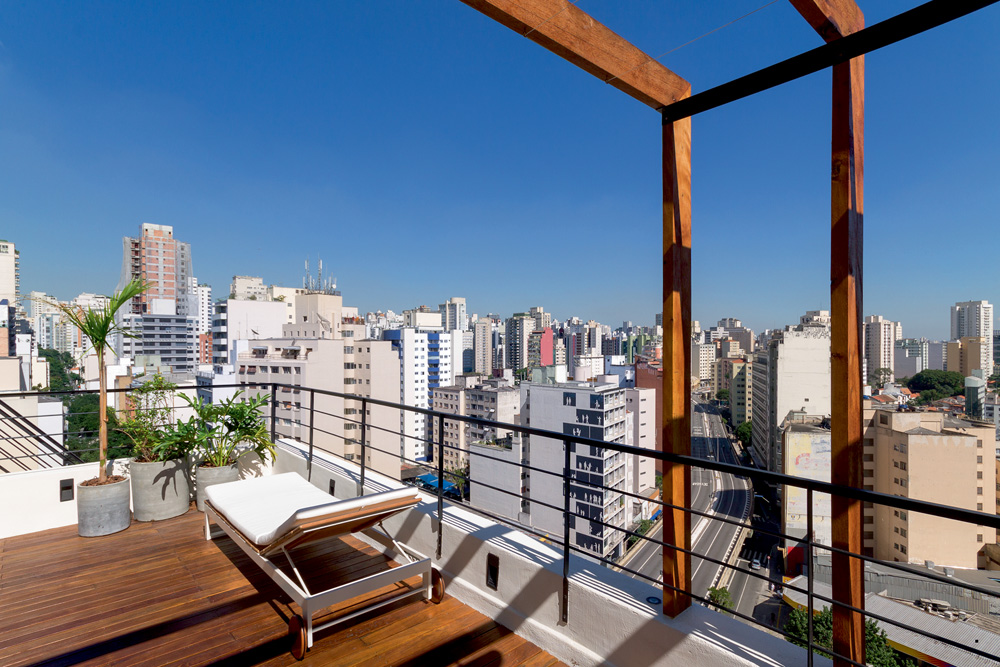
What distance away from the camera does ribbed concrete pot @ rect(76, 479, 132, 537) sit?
10.8ft

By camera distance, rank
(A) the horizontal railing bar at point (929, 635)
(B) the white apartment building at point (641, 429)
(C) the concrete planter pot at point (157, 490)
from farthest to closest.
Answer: (B) the white apartment building at point (641, 429), (C) the concrete planter pot at point (157, 490), (A) the horizontal railing bar at point (929, 635)

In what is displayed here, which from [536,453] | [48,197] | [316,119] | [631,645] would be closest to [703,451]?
[536,453]

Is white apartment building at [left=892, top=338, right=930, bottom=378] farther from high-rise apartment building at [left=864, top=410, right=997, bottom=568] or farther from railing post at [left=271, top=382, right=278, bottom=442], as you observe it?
railing post at [left=271, top=382, right=278, bottom=442]

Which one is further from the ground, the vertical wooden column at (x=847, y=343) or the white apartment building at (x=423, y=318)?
the white apartment building at (x=423, y=318)

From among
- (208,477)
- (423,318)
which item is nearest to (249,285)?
(423,318)

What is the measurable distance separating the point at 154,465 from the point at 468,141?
2910cm

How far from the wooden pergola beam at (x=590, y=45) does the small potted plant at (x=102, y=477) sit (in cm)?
350

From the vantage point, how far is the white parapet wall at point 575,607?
161 centimetres

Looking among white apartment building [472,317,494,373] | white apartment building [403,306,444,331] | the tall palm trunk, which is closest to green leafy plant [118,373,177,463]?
the tall palm trunk

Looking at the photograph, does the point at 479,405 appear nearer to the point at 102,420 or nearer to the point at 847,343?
the point at 102,420

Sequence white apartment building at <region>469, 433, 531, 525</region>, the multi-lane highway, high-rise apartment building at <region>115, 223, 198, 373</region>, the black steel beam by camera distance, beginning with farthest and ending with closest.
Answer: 1. high-rise apartment building at <region>115, 223, 198, 373</region>
2. white apartment building at <region>469, 433, 531, 525</region>
3. the multi-lane highway
4. the black steel beam

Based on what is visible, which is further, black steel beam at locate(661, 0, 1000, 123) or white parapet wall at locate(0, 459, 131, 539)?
white parapet wall at locate(0, 459, 131, 539)

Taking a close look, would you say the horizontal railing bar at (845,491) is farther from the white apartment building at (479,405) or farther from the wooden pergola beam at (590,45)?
the white apartment building at (479,405)

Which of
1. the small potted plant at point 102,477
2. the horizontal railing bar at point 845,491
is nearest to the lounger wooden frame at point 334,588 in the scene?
the horizontal railing bar at point 845,491
